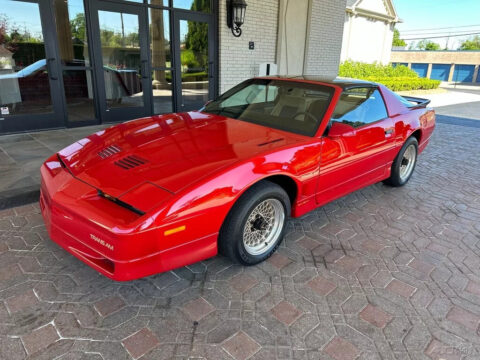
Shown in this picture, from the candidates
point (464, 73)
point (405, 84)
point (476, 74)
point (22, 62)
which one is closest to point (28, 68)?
point (22, 62)

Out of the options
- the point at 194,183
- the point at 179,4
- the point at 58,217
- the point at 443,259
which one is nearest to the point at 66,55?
the point at 179,4

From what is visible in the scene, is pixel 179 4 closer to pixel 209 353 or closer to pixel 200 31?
pixel 200 31

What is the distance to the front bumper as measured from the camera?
79.6 inches

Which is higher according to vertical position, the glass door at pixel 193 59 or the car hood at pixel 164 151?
the glass door at pixel 193 59

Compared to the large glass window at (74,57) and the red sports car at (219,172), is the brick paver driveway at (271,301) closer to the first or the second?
the red sports car at (219,172)

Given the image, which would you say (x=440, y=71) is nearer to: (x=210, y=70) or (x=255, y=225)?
(x=210, y=70)

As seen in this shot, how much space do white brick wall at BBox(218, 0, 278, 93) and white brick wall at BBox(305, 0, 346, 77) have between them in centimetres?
156

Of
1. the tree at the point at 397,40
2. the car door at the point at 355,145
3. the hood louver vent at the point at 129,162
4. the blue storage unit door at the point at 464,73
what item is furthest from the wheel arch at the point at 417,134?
the tree at the point at 397,40


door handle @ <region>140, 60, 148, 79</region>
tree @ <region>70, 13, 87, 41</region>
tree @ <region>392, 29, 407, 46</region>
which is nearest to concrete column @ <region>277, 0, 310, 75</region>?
door handle @ <region>140, 60, 148, 79</region>

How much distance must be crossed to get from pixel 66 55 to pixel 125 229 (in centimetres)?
551

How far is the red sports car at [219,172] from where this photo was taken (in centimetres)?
212

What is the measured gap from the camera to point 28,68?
5996 mm

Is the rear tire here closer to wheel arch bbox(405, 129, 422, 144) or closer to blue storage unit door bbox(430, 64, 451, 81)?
wheel arch bbox(405, 129, 422, 144)

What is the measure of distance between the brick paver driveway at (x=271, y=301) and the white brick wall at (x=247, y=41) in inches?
235
